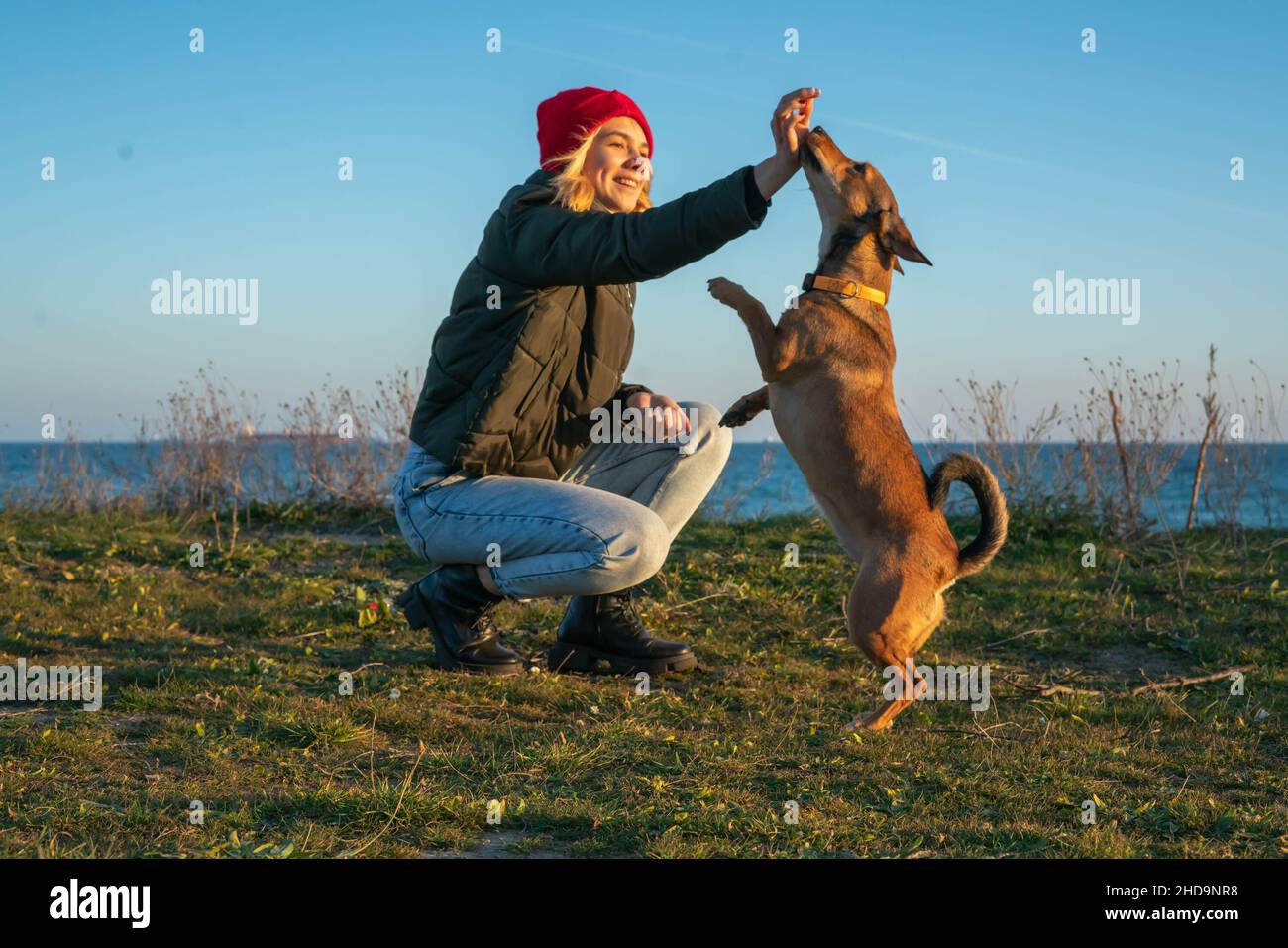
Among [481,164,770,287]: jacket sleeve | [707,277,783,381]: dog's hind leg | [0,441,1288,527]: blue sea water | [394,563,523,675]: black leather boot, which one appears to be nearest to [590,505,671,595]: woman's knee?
[394,563,523,675]: black leather boot

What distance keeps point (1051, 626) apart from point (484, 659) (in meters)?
2.81

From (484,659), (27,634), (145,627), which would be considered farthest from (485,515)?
(27,634)

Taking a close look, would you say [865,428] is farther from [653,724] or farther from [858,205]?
[653,724]

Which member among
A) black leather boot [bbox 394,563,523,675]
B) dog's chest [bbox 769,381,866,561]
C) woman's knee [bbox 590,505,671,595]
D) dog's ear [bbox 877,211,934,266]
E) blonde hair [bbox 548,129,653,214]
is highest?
blonde hair [bbox 548,129,653,214]

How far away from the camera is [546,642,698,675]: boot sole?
4484 millimetres

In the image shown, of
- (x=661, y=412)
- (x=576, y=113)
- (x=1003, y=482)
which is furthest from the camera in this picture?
(x=1003, y=482)

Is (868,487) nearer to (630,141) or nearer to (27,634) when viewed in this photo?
(630,141)

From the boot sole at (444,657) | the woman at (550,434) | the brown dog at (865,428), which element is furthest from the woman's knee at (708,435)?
the boot sole at (444,657)

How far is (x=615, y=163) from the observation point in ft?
13.7

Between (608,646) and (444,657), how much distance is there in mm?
656

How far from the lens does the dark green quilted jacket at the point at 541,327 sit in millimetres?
3479

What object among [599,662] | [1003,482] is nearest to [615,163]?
[599,662]

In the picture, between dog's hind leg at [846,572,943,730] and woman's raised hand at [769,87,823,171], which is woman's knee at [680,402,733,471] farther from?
woman's raised hand at [769,87,823,171]
